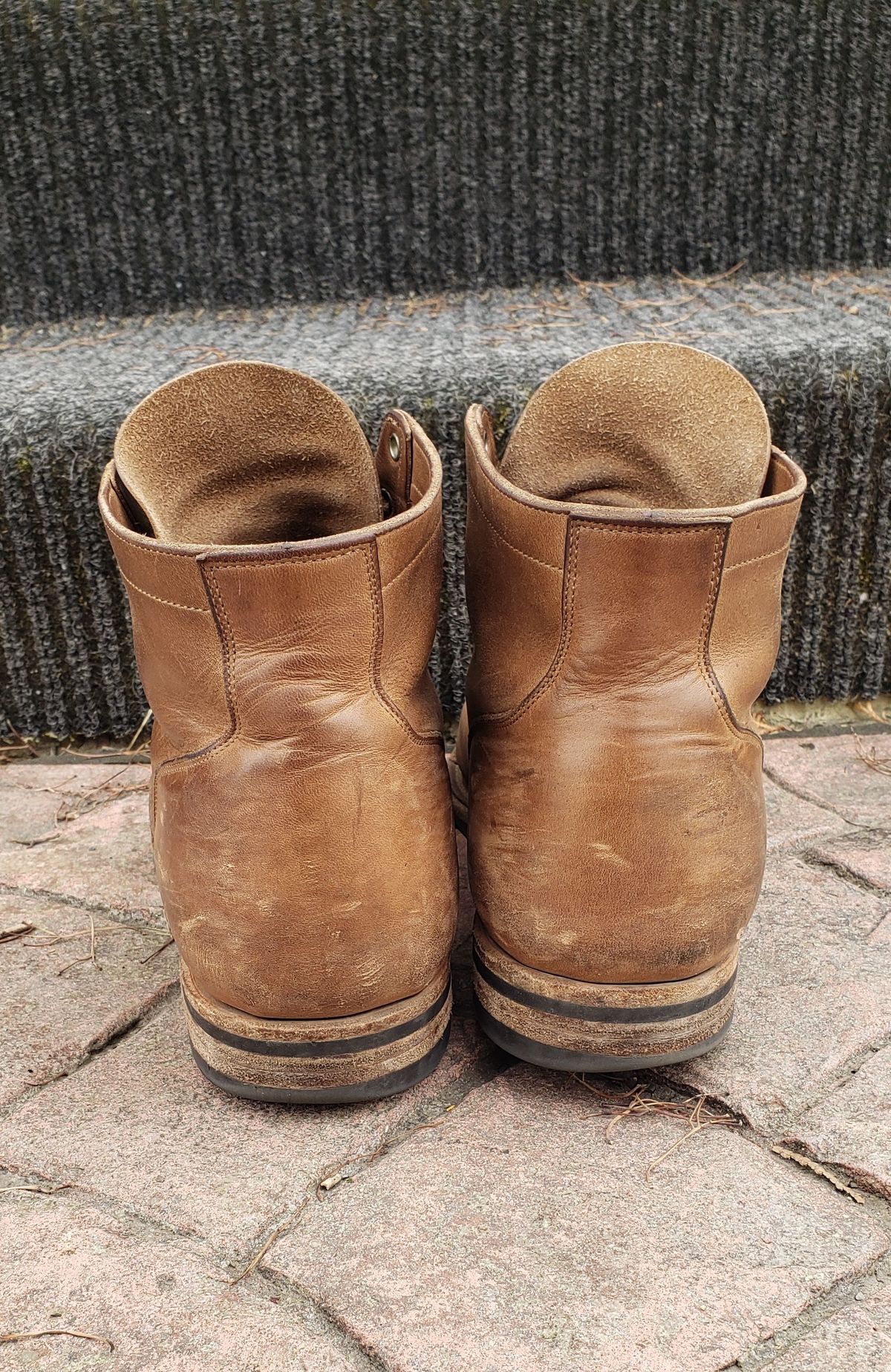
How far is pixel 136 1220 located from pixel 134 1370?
0.12 meters

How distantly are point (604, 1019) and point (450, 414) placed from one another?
80cm

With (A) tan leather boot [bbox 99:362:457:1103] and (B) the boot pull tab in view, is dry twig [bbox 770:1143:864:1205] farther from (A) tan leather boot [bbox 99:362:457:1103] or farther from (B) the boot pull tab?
(B) the boot pull tab

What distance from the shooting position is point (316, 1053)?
0.86 m

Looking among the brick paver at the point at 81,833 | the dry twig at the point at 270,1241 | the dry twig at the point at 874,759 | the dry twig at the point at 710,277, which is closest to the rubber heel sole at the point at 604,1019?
the dry twig at the point at 270,1241

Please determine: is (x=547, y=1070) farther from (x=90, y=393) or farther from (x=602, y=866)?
(x=90, y=393)

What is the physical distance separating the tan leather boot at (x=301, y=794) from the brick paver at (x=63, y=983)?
134 millimetres

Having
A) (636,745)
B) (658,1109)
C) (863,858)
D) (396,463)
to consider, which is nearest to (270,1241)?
(658,1109)

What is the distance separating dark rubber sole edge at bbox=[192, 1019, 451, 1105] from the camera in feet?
2.85

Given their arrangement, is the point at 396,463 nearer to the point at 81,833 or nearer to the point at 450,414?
the point at 450,414

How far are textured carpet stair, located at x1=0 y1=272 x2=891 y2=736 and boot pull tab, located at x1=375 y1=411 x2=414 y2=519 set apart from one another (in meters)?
0.37

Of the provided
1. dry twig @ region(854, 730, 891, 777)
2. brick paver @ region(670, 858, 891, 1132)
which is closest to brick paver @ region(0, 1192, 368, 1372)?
brick paver @ region(670, 858, 891, 1132)

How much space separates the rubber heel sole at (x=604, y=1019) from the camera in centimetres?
87

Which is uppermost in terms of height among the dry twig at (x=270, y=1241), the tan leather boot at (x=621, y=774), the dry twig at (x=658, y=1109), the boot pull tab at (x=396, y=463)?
the boot pull tab at (x=396, y=463)

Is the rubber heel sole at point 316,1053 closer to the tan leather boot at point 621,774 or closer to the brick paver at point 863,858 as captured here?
the tan leather boot at point 621,774
